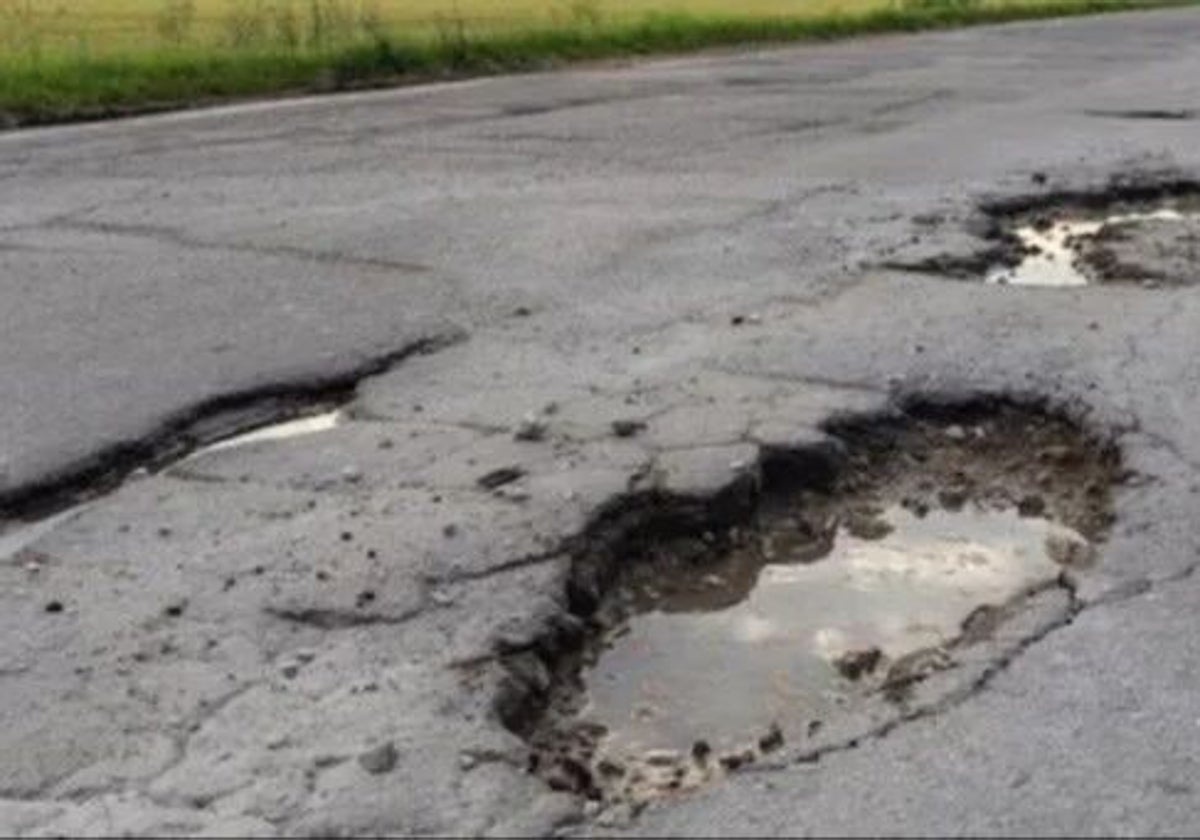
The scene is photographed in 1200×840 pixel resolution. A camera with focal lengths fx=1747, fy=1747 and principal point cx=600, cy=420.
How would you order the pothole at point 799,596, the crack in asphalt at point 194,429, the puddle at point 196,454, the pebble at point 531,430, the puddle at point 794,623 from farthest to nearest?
the pebble at point 531,430 → the crack in asphalt at point 194,429 → the puddle at point 196,454 → the puddle at point 794,623 → the pothole at point 799,596

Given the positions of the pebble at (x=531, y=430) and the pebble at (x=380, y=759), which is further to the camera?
the pebble at (x=531, y=430)

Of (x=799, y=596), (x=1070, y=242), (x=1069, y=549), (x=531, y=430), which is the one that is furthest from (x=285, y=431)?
(x=1070, y=242)

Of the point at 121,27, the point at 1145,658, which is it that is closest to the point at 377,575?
the point at 1145,658

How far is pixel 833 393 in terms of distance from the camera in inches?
236

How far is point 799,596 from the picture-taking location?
181 inches

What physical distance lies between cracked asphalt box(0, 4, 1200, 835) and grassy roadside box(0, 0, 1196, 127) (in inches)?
97.3

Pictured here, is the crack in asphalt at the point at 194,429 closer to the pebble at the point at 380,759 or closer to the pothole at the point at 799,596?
the pothole at the point at 799,596

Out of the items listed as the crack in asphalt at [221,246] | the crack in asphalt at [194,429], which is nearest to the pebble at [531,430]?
the crack in asphalt at [194,429]

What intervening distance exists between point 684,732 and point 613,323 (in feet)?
11.4

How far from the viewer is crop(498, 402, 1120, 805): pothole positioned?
3.82 m

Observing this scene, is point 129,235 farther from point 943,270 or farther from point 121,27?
point 121,27

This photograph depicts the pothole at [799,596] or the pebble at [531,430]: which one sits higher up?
the pebble at [531,430]

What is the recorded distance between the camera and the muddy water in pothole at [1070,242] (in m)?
7.94

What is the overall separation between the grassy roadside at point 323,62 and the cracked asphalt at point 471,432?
2.47 meters
